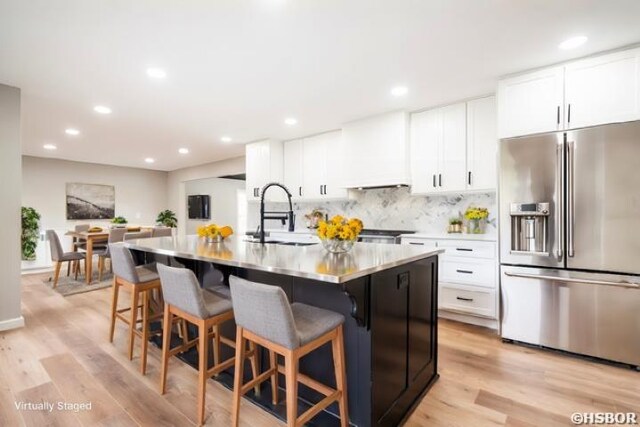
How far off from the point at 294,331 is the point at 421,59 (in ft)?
7.62

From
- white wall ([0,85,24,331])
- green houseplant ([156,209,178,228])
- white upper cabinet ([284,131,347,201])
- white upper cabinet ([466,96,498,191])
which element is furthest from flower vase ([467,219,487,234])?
green houseplant ([156,209,178,228])

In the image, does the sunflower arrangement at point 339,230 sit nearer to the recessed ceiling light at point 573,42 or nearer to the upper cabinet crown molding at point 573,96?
the upper cabinet crown molding at point 573,96

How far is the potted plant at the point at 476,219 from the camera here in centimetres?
349

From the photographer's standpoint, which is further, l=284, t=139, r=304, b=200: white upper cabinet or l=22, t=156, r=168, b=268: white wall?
l=22, t=156, r=168, b=268: white wall

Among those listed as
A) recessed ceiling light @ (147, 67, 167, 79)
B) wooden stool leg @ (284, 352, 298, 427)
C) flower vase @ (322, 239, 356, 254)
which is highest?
recessed ceiling light @ (147, 67, 167, 79)

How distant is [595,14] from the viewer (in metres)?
1.93

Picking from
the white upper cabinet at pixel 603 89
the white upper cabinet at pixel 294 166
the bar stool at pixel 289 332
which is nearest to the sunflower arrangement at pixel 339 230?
the bar stool at pixel 289 332

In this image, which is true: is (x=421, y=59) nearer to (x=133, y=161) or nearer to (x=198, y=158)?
(x=198, y=158)

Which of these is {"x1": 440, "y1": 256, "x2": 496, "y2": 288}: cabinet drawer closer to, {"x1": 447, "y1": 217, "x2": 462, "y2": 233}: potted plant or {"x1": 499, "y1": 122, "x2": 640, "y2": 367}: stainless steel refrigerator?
{"x1": 499, "y1": 122, "x2": 640, "y2": 367}: stainless steel refrigerator

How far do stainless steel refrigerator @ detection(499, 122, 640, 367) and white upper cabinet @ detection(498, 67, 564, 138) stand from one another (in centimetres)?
11

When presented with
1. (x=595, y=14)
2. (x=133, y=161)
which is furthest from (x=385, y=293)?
(x=133, y=161)

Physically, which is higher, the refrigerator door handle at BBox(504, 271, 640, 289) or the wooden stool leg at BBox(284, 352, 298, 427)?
the refrigerator door handle at BBox(504, 271, 640, 289)

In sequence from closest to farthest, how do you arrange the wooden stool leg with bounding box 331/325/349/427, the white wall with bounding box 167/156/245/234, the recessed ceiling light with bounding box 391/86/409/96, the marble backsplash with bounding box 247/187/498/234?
the wooden stool leg with bounding box 331/325/349/427 → the recessed ceiling light with bounding box 391/86/409/96 → the marble backsplash with bounding box 247/187/498/234 → the white wall with bounding box 167/156/245/234

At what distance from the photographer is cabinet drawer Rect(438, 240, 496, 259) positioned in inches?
119
